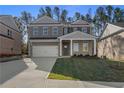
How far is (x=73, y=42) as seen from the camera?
114ft

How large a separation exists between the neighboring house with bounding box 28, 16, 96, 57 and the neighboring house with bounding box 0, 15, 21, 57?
279 centimetres

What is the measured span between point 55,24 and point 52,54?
15.3 feet

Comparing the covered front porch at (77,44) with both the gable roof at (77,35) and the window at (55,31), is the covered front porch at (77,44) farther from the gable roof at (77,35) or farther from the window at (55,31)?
the window at (55,31)

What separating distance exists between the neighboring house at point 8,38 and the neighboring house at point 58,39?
2.79 metres

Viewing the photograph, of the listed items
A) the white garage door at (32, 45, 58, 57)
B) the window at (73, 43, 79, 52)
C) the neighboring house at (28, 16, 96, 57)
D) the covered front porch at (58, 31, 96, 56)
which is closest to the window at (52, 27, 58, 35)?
the neighboring house at (28, 16, 96, 57)

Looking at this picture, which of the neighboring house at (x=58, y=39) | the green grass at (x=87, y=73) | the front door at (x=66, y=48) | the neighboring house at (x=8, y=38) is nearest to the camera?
the green grass at (x=87, y=73)

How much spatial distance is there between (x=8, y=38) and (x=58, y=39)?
22.8 ft

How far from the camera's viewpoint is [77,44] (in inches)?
1364

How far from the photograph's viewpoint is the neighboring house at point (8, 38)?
28752 millimetres

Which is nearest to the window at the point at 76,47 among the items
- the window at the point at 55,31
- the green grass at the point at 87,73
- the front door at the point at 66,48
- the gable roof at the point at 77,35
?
the front door at the point at 66,48

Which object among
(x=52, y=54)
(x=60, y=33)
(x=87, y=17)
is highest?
(x=87, y=17)
